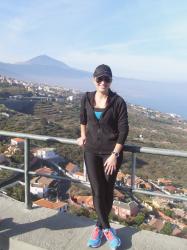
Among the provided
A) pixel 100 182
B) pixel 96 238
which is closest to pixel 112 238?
pixel 96 238

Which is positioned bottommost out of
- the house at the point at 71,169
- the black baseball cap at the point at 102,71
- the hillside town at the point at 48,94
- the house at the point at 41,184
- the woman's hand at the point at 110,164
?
the hillside town at the point at 48,94

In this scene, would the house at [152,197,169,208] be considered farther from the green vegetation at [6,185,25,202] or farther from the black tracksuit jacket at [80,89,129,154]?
the green vegetation at [6,185,25,202]

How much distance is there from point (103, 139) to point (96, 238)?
0.91m

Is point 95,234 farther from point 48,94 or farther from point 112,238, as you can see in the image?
point 48,94

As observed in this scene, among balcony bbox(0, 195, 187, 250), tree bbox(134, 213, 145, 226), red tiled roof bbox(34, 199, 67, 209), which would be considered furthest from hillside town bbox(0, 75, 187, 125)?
balcony bbox(0, 195, 187, 250)

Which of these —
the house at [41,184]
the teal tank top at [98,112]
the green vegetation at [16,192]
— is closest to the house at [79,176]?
the house at [41,184]

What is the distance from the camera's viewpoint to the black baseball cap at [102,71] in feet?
9.84

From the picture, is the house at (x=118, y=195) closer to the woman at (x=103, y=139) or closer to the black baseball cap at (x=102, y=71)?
the woman at (x=103, y=139)

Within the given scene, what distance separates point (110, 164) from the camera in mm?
3064

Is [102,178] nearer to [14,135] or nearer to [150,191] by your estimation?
[150,191]

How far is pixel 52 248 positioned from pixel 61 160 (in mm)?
1492

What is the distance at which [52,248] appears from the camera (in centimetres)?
331

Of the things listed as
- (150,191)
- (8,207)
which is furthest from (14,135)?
(150,191)

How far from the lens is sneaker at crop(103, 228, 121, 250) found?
127 inches
